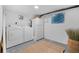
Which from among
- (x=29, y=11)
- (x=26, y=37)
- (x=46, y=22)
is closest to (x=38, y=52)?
(x=26, y=37)

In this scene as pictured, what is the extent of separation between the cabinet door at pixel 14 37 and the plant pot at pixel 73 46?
0.56 m

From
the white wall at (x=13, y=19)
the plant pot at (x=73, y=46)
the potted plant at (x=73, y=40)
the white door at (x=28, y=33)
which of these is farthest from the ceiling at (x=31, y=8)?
the plant pot at (x=73, y=46)

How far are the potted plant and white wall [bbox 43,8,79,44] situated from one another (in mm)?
44

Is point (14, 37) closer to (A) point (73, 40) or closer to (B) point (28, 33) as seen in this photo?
(B) point (28, 33)

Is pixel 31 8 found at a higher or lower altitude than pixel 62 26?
higher

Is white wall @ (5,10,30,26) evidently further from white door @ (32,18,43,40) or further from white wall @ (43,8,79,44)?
white wall @ (43,8,79,44)

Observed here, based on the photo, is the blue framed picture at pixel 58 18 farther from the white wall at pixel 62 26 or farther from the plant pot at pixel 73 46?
the plant pot at pixel 73 46

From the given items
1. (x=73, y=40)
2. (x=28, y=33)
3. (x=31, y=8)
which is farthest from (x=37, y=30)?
(x=73, y=40)

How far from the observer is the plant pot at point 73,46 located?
32.9 inches

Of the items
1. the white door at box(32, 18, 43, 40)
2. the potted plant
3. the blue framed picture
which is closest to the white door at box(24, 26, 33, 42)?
the white door at box(32, 18, 43, 40)

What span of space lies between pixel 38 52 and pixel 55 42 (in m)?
0.23

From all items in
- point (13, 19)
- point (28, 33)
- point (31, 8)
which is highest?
point (31, 8)

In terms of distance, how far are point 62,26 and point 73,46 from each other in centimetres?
25

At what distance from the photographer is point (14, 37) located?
0.87 m
